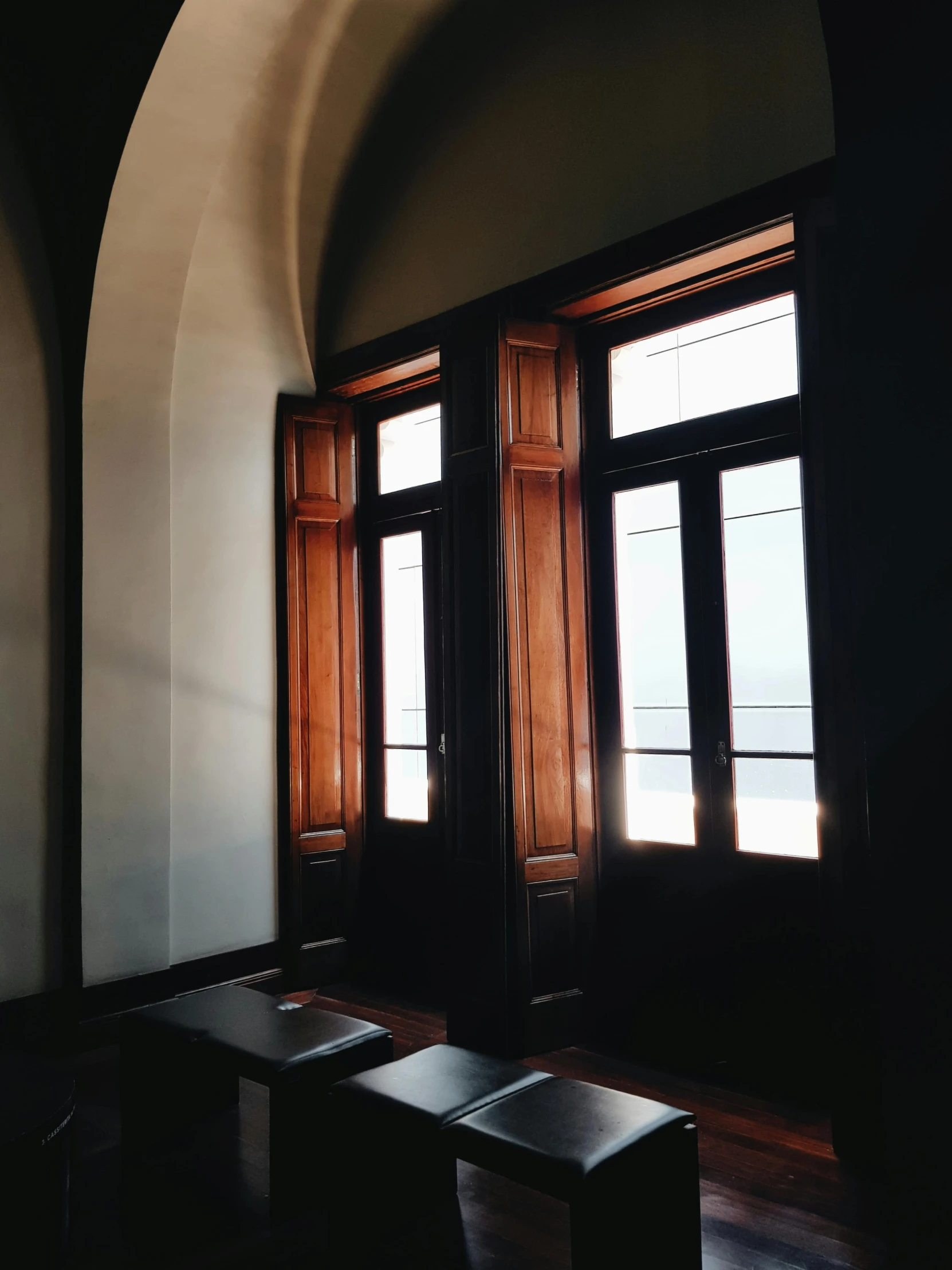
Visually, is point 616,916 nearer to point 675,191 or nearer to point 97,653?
point 97,653

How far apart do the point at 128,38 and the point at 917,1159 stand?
14.6 feet

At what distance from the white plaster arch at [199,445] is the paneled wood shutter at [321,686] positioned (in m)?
0.13

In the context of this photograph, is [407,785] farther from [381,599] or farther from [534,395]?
[534,395]

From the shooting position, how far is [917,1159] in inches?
43.5

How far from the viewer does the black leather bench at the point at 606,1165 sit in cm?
203

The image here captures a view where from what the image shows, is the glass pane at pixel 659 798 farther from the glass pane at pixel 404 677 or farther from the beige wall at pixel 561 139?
the beige wall at pixel 561 139

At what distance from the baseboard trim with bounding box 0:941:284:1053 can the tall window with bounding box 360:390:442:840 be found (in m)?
1.14

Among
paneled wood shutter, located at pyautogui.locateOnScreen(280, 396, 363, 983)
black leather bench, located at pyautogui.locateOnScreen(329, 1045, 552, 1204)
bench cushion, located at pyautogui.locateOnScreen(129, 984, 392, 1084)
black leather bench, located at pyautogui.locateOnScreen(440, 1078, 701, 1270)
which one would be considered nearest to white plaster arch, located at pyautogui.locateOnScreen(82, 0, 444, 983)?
paneled wood shutter, located at pyautogui.locateOnScreen(280, 396, 363, 983)

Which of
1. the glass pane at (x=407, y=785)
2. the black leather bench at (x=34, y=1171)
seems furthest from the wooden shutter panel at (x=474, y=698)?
the black leather bench at (x=34, y=1171)

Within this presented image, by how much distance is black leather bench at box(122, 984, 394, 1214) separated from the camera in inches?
107

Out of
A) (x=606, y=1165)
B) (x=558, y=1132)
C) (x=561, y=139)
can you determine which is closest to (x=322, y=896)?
(x=558, y=1132)

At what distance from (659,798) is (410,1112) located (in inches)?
73.3

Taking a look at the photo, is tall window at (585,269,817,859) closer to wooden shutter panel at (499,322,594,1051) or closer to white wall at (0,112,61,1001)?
wooden shutter panel at (499,322,594,1051)

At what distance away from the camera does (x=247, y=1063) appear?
107 inches
